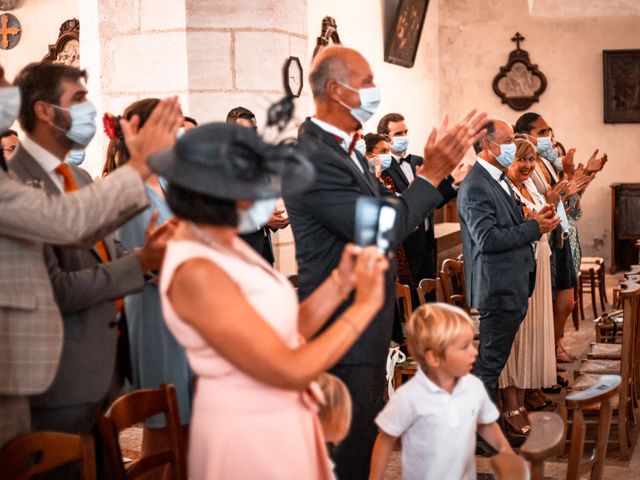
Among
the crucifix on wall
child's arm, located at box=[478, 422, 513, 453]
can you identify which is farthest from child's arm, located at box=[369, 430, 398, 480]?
the crucifix on wall

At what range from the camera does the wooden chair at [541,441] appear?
2379 millimetres

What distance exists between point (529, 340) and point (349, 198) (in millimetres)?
2869

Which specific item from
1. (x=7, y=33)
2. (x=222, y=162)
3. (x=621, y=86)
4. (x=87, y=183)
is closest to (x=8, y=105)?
(x=87, y=183)

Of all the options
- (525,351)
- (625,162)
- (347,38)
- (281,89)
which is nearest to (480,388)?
(525,351)

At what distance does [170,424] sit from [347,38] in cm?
717

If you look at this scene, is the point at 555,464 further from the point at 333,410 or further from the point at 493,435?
the point at 333,410

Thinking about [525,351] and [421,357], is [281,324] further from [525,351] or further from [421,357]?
[525,351]

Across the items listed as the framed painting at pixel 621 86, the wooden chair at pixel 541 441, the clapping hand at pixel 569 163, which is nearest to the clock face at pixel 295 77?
the clapping hand at pixel 569 163

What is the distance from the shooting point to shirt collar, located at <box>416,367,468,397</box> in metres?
2.95

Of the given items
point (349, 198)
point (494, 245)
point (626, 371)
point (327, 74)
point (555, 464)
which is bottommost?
point (555, 464)

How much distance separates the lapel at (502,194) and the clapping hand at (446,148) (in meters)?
2.06

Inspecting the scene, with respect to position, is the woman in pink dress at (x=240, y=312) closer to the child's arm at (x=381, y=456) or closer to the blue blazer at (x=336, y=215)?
the child's arm at (x=381, y=456)

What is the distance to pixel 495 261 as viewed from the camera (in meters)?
5.05

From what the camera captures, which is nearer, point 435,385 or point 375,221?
point 375,221
